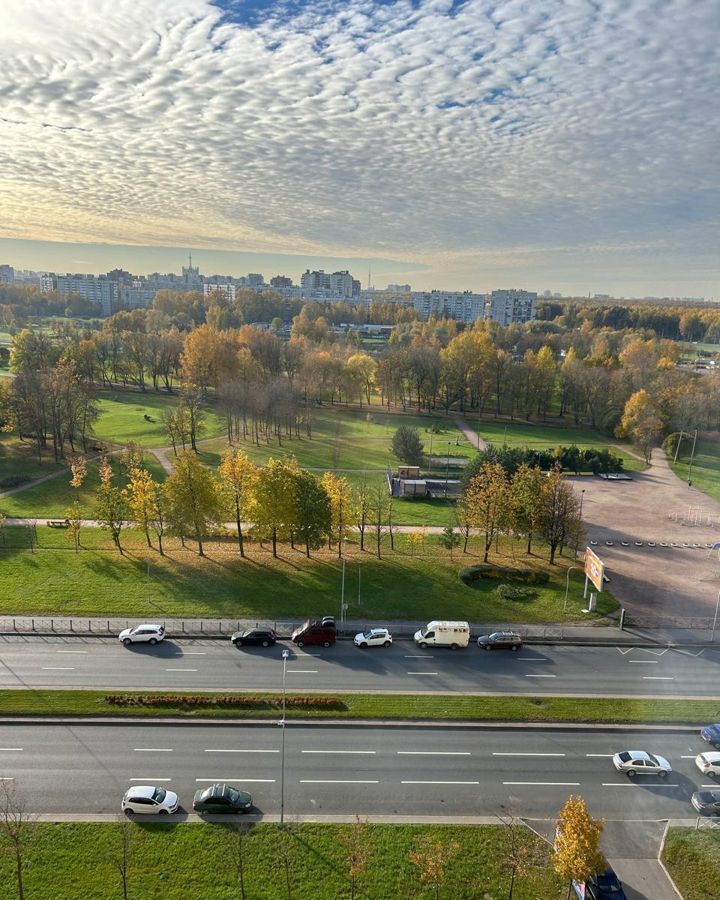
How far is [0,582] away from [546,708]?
3097 cm

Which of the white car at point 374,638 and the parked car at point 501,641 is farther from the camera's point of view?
the parked car at point 501,641

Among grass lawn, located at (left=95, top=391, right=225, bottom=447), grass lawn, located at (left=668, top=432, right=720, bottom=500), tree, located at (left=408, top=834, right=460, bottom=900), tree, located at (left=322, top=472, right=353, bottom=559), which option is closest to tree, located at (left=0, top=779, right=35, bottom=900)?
tree, located at (left=408, top=834, right=460, bottom=900)

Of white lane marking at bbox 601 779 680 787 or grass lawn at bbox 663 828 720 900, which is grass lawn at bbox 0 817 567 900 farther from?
white lane marking at bbox 601 779 680 787

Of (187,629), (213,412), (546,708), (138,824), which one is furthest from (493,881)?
(213,412)

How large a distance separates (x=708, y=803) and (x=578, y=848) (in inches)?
312

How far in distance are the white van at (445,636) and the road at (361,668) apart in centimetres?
40

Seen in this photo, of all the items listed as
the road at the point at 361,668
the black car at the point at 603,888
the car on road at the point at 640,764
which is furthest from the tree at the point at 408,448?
the black car at the point at 603,888

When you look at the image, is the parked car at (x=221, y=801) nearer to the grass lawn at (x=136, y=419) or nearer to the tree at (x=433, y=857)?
the tree at (x=433, y=857)

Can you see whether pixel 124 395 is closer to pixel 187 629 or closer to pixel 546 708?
pixel 187 629

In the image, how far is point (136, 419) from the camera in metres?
83.2

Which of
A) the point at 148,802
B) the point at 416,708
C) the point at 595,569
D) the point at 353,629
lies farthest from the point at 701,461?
the point at 148,802

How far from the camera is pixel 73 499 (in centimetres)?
5209

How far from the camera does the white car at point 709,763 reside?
75.7ft

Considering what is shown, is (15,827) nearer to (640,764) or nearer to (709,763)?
(640,764)
